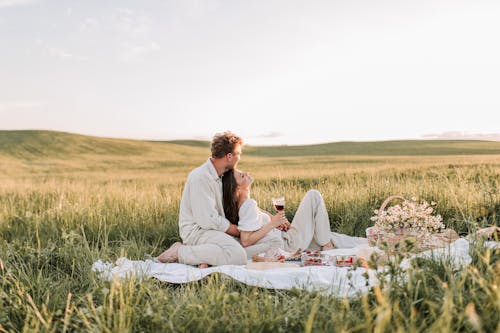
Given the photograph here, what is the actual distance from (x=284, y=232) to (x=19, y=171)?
31.3m

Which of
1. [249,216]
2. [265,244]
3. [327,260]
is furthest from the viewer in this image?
[265,244]

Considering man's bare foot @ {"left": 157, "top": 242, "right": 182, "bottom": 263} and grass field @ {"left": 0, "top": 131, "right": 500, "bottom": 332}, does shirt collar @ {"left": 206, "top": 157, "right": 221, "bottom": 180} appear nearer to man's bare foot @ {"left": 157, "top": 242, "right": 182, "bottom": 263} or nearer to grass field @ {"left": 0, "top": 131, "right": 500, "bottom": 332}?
man's bare foot @ {"left": 157, "top": 242, "right": 182, "bottom": 263}

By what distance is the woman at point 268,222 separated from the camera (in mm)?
5527

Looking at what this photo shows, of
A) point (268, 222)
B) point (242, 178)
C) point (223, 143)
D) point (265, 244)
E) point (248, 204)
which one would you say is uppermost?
point (223, 143)

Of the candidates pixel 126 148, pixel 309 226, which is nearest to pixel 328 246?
pixel 309 226

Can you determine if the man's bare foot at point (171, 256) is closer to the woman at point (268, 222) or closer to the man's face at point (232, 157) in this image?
the woman at point (268, 222)

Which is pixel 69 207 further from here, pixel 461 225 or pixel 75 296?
pixel 461 225

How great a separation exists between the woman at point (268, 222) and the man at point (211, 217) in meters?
0.15

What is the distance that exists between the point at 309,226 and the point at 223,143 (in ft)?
5.37

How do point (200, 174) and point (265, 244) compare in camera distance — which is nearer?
point (200, 174)

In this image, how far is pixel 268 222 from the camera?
18.3ft

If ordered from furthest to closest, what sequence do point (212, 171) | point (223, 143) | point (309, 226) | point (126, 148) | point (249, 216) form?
point (126, 148), point (309, 226), point (249, 216), point (212, 171), point (223, 143)

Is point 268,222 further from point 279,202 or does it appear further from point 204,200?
point 204,200

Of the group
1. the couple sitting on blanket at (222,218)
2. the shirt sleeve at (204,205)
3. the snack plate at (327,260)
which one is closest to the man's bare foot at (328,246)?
the couple sitting on blanket at (222,218)
